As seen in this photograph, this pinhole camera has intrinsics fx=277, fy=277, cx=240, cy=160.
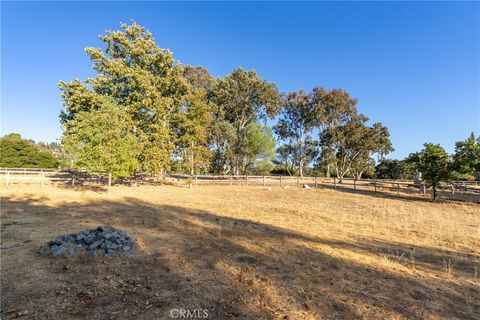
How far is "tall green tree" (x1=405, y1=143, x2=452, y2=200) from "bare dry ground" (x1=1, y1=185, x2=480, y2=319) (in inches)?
521

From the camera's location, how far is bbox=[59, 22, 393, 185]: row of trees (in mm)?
23375

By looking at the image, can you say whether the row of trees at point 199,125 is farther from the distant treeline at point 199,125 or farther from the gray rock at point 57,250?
the gray rock at point 57,250

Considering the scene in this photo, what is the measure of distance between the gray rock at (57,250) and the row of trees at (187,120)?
1489 centimetres

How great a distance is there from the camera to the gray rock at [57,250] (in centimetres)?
750

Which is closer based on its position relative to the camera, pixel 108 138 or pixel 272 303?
pixel 272 303

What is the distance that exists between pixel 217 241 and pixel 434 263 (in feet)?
23.8

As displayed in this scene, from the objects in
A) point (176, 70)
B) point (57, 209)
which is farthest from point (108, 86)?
point (57, 209)

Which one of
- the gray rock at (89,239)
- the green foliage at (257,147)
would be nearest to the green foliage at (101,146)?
the gray rock at (89,239)

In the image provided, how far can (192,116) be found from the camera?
35.8 metres

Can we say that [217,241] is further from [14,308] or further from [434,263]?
[434,263]

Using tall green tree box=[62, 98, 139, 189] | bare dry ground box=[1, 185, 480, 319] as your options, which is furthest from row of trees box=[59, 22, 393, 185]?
bare dry ground box=[1, 185, 480, 319]

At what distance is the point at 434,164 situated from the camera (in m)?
25.7

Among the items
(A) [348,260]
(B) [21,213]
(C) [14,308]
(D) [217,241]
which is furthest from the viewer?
(B) [21,213]

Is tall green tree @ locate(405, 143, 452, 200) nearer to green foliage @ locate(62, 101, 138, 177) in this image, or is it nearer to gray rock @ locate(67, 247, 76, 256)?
green foliage @ locate(62, 101, 138, 177)
